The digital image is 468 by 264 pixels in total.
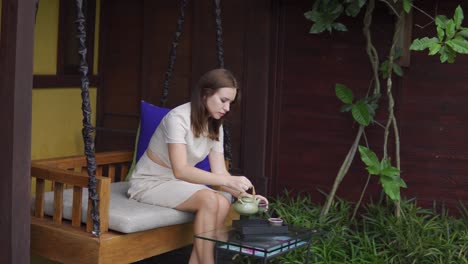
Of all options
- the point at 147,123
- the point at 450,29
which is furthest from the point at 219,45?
the point at 450,29

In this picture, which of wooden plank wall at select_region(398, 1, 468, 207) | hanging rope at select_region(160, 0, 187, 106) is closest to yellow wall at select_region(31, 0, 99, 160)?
hanging rope at select_region(160, 0, 187, 106)

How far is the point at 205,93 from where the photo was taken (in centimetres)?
391

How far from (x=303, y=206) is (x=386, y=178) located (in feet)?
2.39

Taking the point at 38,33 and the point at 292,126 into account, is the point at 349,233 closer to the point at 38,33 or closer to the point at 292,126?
the point at 292,126

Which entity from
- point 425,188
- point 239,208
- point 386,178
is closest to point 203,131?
point 239,208

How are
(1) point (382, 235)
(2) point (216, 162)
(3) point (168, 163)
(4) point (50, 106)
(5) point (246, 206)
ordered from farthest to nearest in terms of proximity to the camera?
(4) point (50, 106), (1) point (382, 235), (2) point (216, 162), (3) point (168, 163), (5) point (246, 206)

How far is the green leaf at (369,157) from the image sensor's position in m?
4.61

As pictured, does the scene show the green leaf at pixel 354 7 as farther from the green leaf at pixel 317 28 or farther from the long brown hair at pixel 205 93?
the long brown hair at pixel 205 93

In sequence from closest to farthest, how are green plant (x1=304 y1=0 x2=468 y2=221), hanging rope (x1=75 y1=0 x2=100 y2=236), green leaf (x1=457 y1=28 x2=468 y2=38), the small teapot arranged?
1. hanging rope (x1=75 y1=0 x2=100 y2=236)
2. the small teapot
3. green leaf (x1=457 y1=28 x2=468 y2=38)
4. green plant (x1=304 y1=0 x2=468 y2=221)

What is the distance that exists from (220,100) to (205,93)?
0.10m

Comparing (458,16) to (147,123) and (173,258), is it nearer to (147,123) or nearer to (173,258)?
(147,123)

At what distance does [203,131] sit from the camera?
157 inches

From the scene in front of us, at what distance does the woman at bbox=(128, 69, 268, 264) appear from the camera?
3803 mm

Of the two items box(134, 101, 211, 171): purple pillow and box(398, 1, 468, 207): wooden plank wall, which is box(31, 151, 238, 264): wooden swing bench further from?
box(398, 1, 468, 207): wooden plank wall
